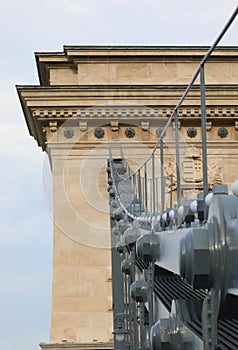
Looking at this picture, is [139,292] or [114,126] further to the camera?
[114,126]

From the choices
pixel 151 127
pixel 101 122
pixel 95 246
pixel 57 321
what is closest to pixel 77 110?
pixel 101 122

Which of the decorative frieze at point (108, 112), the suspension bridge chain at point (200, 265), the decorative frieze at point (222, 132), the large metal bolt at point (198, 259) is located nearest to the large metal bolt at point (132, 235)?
the suspension bridge chain at point (200, 265)

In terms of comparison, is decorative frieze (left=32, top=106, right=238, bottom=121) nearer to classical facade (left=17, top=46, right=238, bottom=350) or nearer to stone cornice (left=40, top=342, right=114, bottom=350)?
Answer: classical facade (left=17, top=46, right=238, bottom=350)

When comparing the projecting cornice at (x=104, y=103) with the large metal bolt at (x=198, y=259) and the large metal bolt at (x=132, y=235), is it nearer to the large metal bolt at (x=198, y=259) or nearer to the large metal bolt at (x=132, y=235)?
the large metal bolt at (x=132, y=235)

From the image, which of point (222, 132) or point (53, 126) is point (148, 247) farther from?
point (53, 126)

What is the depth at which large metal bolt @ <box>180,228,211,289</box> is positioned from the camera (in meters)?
1.94

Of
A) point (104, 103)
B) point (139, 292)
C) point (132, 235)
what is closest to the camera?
point (139, 292)

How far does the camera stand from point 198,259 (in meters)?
1.95

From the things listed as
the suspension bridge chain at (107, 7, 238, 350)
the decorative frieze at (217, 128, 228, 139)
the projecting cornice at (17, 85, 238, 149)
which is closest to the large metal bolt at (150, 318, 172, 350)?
the suspension bridge chain at (107, 7, 238, 350)

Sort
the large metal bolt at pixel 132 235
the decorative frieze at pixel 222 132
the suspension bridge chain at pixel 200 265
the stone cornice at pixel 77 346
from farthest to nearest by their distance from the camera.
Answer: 1. the decorative frieze at pixel 222 132
2. the stone cornice at pixel 77 346
3. the large metal bolt at pixel 132 235
4. the suspension bridge chain at pixel 200 265

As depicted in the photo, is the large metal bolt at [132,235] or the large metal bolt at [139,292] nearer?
the large metal bolt at [139,292]

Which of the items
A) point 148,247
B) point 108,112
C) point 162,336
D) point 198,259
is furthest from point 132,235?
point 108,112

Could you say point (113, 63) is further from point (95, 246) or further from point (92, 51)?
point (95, 246)

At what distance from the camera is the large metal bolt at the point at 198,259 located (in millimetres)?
1944
